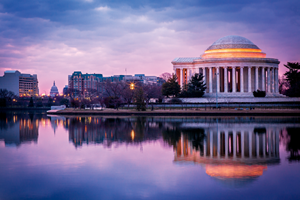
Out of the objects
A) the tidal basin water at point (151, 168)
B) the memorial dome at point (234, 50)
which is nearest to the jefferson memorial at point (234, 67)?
the memorial dome at point (234, 50)

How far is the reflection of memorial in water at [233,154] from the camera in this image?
44.7 ft

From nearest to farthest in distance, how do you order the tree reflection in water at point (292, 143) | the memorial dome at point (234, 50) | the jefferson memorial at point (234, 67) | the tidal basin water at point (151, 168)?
1. the tidal basin water at point (151, 168)
2. the tree reflection in water at point (292, 143)
3. the jefferson memorial at point (234, 67)
4. the memorial dome at point (234, 50)

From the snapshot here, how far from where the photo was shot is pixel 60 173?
13.8m

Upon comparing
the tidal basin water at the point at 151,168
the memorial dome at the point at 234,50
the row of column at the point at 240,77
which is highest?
the memorial dome at the point at 234,50

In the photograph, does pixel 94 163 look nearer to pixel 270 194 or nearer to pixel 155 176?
pixel 155 176

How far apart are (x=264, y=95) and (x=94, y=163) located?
200 feet

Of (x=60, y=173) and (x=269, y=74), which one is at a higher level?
(x=269, y=74)

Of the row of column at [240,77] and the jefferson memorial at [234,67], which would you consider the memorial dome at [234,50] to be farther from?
the row of column at [240,77]

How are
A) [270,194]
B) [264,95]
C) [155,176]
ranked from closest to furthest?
[270,194], [155,176], [264,95]

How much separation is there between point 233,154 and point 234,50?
62.7 m

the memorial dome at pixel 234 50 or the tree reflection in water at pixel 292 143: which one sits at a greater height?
the memorial dome at pixel 234 50

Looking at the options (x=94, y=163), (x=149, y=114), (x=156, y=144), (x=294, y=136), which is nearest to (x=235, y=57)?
(x=149, y=114)

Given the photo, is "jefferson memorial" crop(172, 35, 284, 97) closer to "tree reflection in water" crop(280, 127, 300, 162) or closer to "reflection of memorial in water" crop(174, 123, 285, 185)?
"tree reflection in water" crop(280, 127, 300, 162)

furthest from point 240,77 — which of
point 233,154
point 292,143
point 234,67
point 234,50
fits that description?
point 233,154
